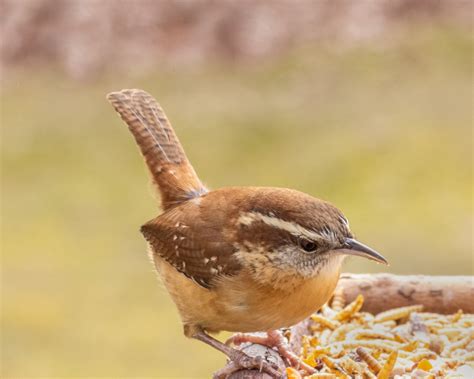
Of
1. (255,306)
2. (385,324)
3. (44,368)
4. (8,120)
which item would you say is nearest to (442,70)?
(8,120)

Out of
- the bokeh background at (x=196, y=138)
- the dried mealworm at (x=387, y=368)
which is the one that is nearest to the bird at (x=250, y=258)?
the dried mealworm at (x=387, y=368)

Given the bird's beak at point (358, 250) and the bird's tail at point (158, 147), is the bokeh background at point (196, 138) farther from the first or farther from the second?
the bird's beak at point (358, 250)

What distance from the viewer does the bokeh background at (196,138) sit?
7.40 meters

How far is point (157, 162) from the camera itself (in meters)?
3.63

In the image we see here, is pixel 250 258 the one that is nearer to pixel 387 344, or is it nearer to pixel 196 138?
pixel 387 344

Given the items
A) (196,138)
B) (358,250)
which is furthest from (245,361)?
(196,138)

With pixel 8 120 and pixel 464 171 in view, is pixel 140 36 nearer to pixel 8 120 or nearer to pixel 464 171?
pixel 8 120

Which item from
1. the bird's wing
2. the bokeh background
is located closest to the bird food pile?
the bird's wing

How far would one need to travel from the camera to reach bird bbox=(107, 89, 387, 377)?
280 cm

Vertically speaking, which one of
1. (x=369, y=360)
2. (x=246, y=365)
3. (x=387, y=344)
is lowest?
(x=246, y=365)

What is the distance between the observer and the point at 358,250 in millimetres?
2793

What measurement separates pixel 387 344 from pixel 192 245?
2.88 ft

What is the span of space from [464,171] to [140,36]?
481cm

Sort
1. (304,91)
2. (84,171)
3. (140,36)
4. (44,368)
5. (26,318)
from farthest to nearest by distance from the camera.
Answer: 1. (140,36)
2. (304,91)
3. (84,171)
4. (26,318)
5. (44,368)
